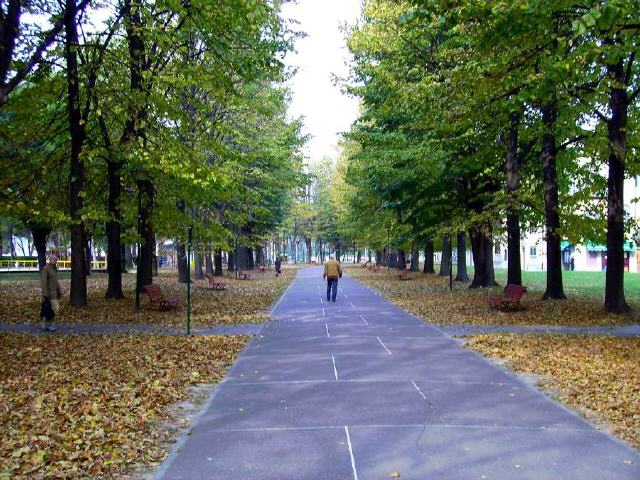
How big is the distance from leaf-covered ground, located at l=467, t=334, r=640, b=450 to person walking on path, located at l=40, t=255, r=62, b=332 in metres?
8.66

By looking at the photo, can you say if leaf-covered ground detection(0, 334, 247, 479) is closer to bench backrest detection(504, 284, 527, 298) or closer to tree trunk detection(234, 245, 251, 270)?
bench backrest detection(504, 284, 527, 298)

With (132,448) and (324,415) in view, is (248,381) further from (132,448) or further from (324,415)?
(132,448)

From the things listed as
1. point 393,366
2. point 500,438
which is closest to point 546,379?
point 393,366

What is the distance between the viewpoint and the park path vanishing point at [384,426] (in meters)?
4.84

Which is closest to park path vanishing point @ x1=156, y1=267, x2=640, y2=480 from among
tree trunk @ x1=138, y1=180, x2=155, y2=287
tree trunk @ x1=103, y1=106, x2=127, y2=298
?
tree trunk @ x1=103, y1=106, x2=127, y2=298

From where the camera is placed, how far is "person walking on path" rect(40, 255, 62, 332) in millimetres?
12875

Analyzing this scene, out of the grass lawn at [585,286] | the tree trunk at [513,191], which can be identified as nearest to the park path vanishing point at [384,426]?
the tree trunk at [513,191]

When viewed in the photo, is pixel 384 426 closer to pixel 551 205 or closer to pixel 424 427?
pixel 424 427

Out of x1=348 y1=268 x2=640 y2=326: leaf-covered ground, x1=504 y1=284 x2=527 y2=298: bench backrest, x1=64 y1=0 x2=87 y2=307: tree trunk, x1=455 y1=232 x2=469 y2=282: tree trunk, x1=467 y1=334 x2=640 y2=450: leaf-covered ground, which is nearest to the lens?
x1=467 y1=334 x2=640 y2=450: leaf-covered ground

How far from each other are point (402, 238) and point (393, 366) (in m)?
23.4

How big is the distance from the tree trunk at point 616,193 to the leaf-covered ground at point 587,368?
4359 mm

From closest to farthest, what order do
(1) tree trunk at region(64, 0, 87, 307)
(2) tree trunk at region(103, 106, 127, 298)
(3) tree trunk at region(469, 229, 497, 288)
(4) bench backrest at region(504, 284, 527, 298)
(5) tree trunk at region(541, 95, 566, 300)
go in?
(1) tree trunk at region(64, 0, 87, 307) < (4) bench backrest at region(504, 284, 527, 298) < (2) tree trunk at region(103, 106, 127, 298) < (5) tree trunk at region(541, 95, 566, 300) < (3) tree trunk at region(469, 229, 497, 288)

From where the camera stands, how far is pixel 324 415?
6395 mm

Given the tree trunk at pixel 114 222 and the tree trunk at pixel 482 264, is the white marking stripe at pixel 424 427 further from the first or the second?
the tree trunk at pixel 482 264
